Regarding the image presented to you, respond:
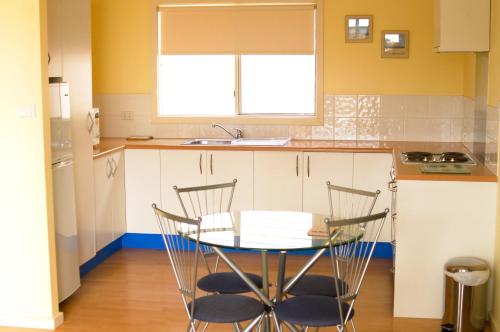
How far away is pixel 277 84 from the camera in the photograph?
6.84m

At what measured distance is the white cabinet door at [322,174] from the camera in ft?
20.0

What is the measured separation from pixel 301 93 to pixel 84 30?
2.29 m

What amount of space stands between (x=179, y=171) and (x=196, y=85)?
3.31 ft

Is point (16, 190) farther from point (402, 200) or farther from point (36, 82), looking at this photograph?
point (402, 200)

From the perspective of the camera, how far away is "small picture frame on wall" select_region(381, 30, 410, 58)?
21.3ft

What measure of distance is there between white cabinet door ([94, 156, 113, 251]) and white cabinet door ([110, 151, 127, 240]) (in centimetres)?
8

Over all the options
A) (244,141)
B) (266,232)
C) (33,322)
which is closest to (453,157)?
(244,141)

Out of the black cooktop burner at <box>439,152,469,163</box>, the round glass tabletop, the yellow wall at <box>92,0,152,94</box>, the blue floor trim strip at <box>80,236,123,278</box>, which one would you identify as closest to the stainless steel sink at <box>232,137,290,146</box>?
the yellow wall at <box>92,0,152,94</box>

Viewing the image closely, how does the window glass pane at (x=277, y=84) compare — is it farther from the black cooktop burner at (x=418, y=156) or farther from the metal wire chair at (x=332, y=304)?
the metal wire chair at (x=332, y=304)

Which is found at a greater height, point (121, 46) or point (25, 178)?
point (121, 46)

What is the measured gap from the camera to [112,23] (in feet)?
22.7

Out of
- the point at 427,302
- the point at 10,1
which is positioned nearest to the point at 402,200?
the point at 427,302

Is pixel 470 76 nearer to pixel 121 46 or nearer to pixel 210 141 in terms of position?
pixel 210 141

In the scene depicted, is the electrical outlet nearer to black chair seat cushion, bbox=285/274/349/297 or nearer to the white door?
the white door
